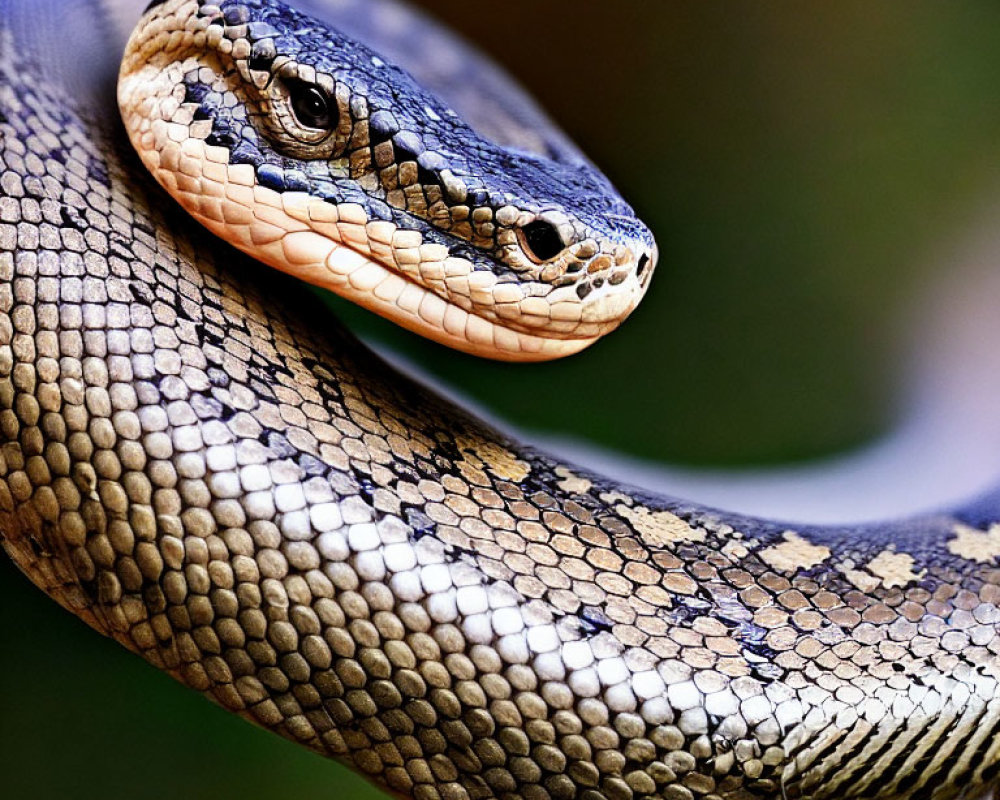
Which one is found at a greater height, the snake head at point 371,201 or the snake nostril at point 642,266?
the snake nostril at point 642,266

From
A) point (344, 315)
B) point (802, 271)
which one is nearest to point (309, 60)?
point (344, 315)

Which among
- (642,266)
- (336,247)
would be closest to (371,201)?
(336,247)

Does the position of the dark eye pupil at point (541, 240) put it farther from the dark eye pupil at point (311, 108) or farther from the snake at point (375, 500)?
the dark eye pupil at point (311, 108)

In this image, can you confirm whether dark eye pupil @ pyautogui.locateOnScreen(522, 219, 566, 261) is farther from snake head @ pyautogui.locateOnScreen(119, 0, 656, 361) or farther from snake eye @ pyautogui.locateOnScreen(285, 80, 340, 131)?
snake eye @ pyautogui.locateOnScreen(285, 80, 340, 131)

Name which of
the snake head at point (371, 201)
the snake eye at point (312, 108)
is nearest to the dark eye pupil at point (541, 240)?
the snake head at point (371, 201)

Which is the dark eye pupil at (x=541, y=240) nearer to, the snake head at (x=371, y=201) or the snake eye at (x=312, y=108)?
the snake head at (x=371, y=201)

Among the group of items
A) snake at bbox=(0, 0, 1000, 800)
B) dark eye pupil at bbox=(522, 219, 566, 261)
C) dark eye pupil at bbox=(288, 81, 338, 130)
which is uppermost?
dark eye pupil at bbox=(522, 219, 566, 261)

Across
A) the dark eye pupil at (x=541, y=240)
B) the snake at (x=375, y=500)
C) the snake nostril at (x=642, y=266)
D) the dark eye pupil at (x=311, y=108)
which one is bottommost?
the snake at (x=375, y=500)

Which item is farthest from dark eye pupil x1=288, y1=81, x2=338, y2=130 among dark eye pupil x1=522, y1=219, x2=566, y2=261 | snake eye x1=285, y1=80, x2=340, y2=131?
dark eye pupil x1=522, y1=219, x2=566, y2=261

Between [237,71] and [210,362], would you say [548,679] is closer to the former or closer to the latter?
[210,362]
